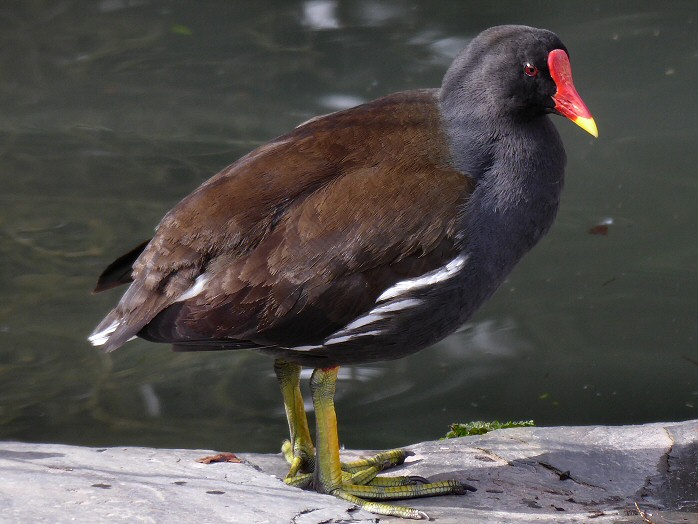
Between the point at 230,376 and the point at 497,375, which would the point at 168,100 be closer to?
the point at 230,376

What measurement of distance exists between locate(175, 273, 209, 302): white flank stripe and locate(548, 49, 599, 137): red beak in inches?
50.2

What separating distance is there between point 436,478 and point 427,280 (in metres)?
0.82

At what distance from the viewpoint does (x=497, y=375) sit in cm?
535

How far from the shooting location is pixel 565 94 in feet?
11.7

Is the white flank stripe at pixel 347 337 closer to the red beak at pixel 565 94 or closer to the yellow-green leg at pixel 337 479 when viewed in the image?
the yellow-green leg at pixel 337 479

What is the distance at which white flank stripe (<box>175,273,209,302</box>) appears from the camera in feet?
11.2

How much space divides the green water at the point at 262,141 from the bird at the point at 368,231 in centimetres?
153

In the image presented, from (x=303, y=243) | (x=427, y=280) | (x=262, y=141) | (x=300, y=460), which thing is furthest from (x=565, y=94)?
(x=262, y=141)

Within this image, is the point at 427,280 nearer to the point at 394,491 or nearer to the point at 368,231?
the point at 368,231

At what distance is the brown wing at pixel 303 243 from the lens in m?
3.37

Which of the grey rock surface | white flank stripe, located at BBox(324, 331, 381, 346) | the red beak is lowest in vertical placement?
the grey rock surface

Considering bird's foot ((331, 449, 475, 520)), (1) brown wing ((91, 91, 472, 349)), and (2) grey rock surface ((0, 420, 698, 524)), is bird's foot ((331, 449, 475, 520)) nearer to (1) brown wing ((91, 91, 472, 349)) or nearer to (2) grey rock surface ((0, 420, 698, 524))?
(2) grey rock surface ((0, 420, 698, 524))

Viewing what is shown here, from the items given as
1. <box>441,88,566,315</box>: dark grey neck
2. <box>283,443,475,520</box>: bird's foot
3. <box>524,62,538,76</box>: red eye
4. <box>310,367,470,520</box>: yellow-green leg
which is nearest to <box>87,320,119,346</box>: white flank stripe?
<box>310,367,470,520</box>: yellow-green leg

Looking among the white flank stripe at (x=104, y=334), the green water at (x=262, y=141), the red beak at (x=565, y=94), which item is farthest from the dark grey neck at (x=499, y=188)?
the green water at (x=262, y=141)
